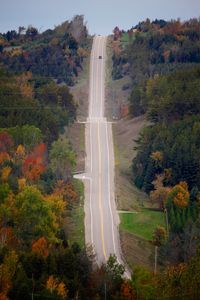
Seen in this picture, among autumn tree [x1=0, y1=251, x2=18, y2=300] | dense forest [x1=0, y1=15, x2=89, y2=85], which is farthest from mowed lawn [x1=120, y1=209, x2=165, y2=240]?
dense forest [x1=0, y1=15, x2=89, y2=85]

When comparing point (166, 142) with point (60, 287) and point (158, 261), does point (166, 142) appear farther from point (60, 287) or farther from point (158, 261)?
point (60, 287)

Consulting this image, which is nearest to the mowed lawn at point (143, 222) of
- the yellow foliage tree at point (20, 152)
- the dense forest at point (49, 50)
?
the yellow foliage tree at point (20, 152)

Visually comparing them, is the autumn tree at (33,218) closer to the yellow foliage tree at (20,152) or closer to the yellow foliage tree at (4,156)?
the yellow foliage tree at (4,156)

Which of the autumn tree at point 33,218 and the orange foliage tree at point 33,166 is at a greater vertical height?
the orange foliage tree at point 33,166

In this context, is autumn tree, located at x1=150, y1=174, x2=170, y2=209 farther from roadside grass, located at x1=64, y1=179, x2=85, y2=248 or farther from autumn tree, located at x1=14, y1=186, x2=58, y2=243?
autumn tree, located at x1=14, y1=186, x2=58, y2=243

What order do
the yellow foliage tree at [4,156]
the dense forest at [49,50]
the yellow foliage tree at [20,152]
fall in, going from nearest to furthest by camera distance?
1. the yellow foliage tree at [4,156]
2. the yellow foliage tree at [20,152]
3. the dense forest at [49,50]

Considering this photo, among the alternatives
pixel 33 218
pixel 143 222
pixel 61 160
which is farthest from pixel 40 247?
pixel 61 160

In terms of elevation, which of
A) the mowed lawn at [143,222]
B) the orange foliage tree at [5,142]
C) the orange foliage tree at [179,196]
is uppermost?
the orange foliage tree at [5,142]
